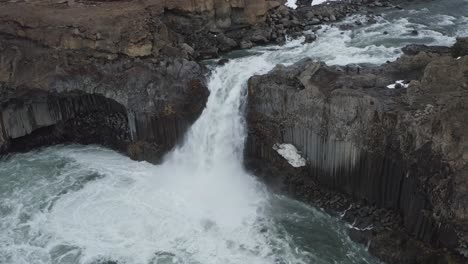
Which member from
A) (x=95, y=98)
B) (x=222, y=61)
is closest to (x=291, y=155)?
(x=222, y=61)

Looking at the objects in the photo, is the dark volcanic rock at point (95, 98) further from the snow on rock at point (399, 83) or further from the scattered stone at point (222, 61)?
the snow on rock at point (399, 83)

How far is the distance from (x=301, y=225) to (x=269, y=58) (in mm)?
11195

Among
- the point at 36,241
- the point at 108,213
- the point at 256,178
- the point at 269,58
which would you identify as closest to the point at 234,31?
the point at 269,58

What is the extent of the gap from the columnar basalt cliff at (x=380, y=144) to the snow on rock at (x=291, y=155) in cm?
29

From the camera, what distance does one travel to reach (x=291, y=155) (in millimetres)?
23234

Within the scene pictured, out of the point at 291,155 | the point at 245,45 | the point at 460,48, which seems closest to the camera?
the point at 460,48

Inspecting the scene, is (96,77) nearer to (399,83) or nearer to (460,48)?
(399,83)

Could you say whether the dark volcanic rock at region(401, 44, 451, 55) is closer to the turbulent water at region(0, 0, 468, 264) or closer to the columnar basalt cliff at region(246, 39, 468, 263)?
the columnar basalt cliff at region(246, 39, 468, 263)

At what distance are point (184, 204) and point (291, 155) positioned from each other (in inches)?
218

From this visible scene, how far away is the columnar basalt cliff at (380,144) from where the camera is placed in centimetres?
1759

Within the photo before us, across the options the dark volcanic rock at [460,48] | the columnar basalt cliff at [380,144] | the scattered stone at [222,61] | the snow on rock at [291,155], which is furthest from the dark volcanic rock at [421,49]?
the scattered stone at [222,61]

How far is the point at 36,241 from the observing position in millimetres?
20719

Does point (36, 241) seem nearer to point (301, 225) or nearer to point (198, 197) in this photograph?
point (198, 197)

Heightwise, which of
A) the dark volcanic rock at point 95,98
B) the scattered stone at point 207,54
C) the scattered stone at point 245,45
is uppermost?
the scattered stone at point 245,45
